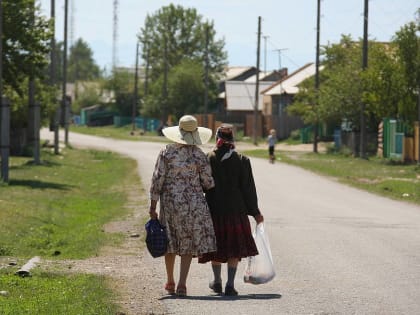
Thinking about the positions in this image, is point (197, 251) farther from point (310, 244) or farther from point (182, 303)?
point (310, 244)

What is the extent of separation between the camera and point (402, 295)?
11273mm

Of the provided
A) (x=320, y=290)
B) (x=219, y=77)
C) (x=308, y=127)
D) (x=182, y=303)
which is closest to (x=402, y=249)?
(x=320, y=290)

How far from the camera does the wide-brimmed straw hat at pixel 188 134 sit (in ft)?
37.7

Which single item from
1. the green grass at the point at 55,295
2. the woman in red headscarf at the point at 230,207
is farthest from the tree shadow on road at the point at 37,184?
the woman in red headscarf at the point at 230,207

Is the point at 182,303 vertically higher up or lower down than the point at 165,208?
lower down

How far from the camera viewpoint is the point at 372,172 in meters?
39.5

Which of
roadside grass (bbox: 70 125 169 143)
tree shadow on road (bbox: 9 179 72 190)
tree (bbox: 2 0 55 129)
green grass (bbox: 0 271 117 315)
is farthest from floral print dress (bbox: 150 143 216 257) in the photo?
roadside grass (bbox: 70 125 169 143)

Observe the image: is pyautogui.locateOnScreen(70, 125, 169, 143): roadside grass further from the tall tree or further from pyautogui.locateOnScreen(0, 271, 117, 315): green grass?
pyautogui.locateOnScreen(0, 271, 117, 315): green grass

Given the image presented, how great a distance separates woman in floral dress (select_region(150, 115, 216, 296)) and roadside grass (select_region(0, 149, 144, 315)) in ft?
3.09

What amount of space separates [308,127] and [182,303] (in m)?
62.9

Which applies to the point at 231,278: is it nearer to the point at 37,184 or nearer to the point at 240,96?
the point at 37,184

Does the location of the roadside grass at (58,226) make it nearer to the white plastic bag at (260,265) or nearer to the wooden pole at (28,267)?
the wooden pole at (28,267)

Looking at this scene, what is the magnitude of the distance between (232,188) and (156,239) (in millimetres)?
→ 1000

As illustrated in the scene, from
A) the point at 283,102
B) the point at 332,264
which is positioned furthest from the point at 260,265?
the point at 283,102
